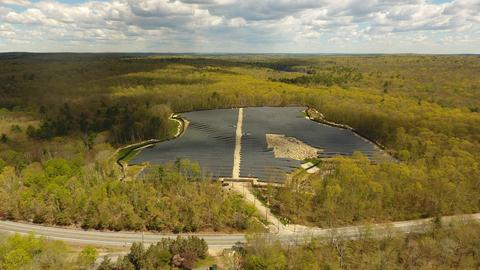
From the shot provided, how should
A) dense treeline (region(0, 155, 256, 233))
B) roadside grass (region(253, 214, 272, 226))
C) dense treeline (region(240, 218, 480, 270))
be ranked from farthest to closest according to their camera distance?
roadside grass (region(253, 214, 272, 226))
dense treeline (region(0, 155, 256, 233))
dense treeline (region(240, 218, 480, 270))

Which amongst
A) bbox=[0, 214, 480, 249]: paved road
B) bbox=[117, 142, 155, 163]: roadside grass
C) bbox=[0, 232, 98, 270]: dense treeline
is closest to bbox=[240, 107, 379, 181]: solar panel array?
bbox=[0, 214, 480, 249]: paved road

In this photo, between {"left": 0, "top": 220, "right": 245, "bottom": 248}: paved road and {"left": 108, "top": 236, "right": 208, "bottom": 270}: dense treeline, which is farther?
{"left": 0, "top": 220, "right": 245, "bottom": 248}: paved road

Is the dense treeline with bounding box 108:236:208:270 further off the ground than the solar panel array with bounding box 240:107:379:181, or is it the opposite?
the solar panel array with bounding box 240:107:379:181

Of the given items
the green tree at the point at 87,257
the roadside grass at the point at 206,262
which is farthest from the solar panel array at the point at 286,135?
the green tree at the point at 87,257

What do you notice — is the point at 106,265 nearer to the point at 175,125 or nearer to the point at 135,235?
the point at 135,235

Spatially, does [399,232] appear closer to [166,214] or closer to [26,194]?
→ [166,214]

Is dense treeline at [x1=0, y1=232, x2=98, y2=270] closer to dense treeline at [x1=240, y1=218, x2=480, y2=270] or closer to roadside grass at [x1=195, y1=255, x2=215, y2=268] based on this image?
roadside grass at [x1=195, y1=255, x2=215, y2=268]

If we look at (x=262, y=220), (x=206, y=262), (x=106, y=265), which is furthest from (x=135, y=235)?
(x=262, y=220)
